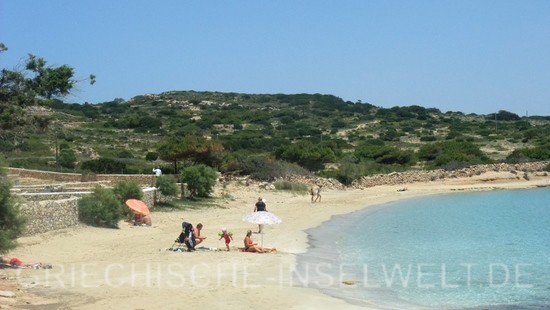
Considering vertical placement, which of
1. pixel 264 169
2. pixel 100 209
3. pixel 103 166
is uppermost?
pixel 103 166

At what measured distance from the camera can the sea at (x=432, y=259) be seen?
15680 millimetres

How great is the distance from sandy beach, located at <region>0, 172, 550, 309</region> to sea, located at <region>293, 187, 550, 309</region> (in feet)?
3.32

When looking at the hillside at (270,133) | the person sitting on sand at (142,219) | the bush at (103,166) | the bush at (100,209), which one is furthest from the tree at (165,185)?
the bush at (103,166)

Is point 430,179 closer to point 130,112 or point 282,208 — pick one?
point 282,208

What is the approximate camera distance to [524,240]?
27234mm

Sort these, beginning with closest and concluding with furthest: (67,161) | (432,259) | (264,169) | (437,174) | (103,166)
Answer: (432,259), (103,166), (264,169), (67,161), (437,174)

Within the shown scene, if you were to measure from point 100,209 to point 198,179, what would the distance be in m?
11.5

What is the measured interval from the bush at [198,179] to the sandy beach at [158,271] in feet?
17.3

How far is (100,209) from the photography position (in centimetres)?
2388

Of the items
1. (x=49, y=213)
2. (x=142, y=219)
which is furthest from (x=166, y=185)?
(x=49, y=213)

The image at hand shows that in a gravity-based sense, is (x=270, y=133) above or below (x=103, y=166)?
above

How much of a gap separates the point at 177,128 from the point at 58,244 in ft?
243

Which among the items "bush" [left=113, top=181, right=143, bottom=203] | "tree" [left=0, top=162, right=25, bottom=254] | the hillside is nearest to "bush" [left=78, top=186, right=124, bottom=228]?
the hillside

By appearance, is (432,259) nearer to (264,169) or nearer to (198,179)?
(198,179)
